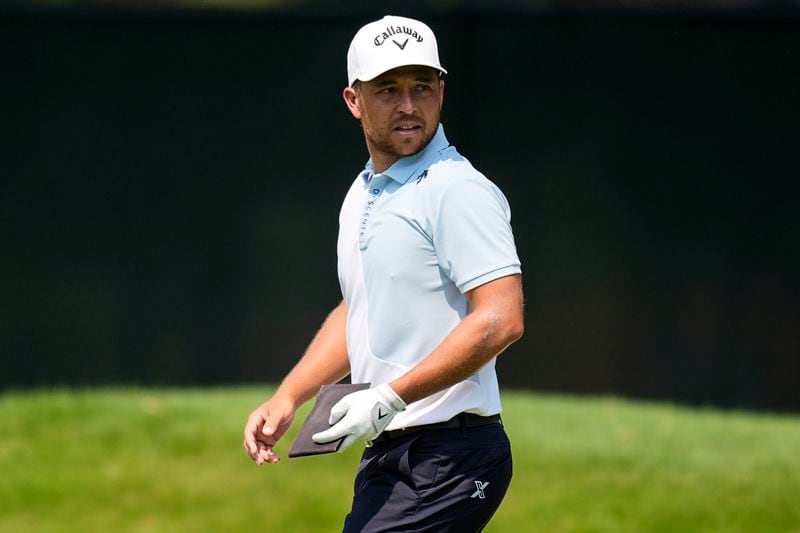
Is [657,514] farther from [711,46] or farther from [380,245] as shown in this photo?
[380,245]

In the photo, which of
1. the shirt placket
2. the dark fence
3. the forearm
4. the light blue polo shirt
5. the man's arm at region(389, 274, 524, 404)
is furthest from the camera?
the dark fence

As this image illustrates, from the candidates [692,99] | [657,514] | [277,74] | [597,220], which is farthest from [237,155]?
[657,514]

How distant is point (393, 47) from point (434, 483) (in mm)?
1117

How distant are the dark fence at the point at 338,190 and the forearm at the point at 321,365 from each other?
3337 millimetres

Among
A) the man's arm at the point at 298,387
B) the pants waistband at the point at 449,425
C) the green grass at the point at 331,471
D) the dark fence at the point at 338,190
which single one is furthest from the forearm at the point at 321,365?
the dark fence at the point at 338,190

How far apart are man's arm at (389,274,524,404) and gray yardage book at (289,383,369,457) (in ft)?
0.70

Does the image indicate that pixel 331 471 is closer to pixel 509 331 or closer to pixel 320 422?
pixel 320 422

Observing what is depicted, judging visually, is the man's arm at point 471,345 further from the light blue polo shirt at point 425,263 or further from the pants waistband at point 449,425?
the pants waistband at point 449,425

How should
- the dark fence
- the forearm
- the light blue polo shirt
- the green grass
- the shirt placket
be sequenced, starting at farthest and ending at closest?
the dark fence, the green grass, the forearm, the shirt placket, the light blue polo shirt

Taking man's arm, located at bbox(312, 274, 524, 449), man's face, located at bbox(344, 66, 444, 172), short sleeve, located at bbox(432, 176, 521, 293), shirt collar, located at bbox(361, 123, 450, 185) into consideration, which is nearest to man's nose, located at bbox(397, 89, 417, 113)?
man's face, located at bbox(344, 66, 444, 172)

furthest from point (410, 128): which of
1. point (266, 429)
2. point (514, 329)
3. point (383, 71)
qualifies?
point (266, 429)

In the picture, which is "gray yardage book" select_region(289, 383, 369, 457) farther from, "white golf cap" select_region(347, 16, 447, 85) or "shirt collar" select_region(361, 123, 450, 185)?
"white golf cap" select_region(347, 16, 447, 85)

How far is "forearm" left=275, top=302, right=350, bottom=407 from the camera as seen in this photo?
153 inches

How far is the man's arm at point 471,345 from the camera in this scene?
3.23 metres
